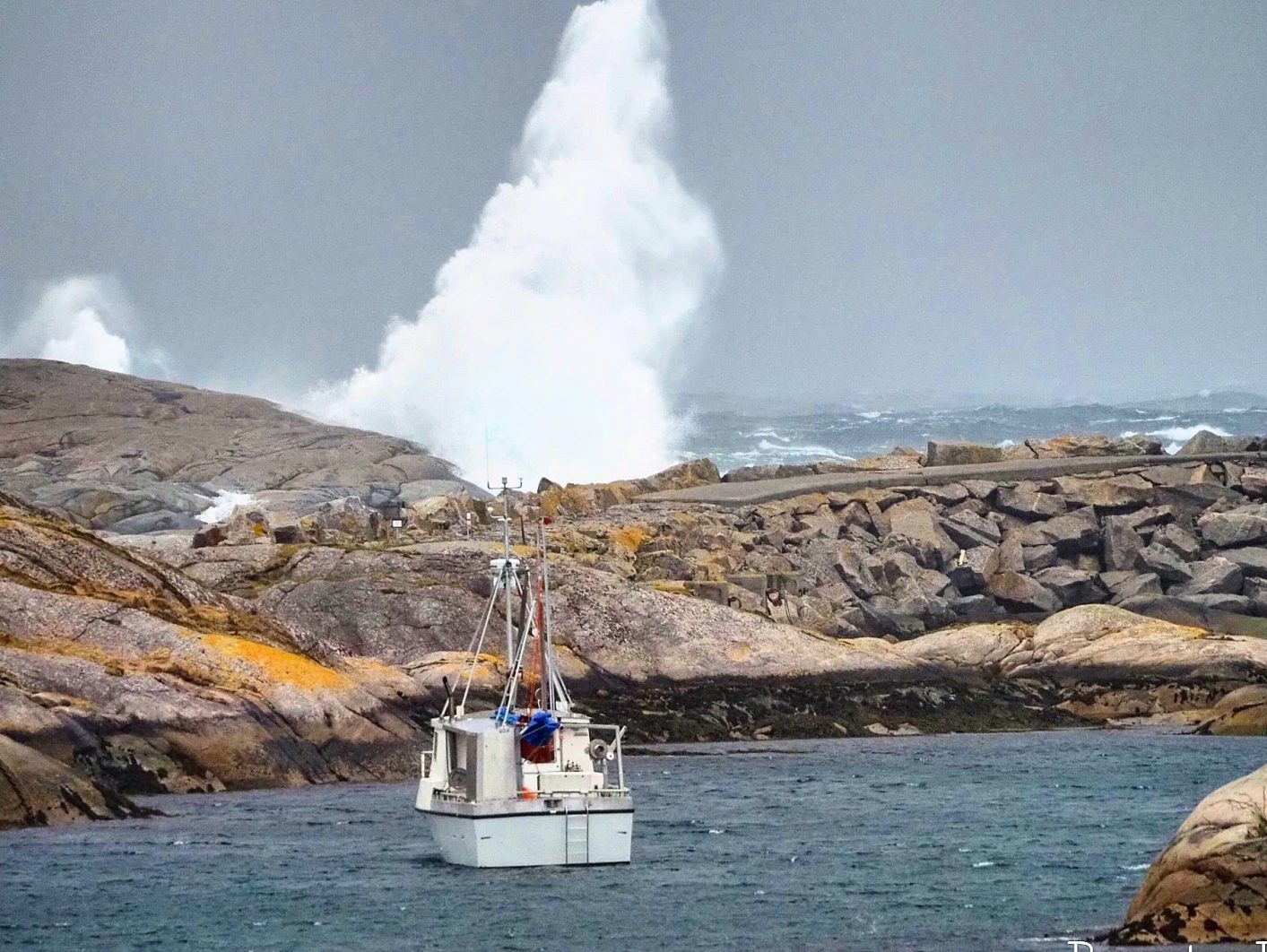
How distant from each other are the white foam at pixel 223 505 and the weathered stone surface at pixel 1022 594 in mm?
33424

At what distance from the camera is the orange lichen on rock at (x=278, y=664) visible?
48594 millimetres

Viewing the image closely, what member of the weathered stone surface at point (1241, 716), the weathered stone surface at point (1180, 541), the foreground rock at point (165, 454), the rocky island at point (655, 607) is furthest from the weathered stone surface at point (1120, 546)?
the foreground rock at point (165, 454)

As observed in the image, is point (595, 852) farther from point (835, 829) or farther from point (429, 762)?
point (835, 829)

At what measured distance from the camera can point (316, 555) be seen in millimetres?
65562

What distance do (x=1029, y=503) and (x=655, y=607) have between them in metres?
26.0

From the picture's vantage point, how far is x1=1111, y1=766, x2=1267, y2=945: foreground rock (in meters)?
24.4

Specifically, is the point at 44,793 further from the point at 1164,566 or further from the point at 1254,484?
the point at 1254,484

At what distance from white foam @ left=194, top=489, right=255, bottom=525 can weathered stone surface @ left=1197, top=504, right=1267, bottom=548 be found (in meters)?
38.7

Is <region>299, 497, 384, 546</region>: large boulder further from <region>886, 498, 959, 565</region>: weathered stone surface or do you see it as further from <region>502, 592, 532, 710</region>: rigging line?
<region>502, 592, 532, 710</region>: rigging line

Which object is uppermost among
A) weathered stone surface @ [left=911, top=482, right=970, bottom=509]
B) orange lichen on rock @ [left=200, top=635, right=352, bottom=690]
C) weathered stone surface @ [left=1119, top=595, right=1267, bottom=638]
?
weathered stone surface @ [left=911, top=482, right=970, bottom=509]

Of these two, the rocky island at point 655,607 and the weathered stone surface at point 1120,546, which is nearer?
the rocky island at point 655,607

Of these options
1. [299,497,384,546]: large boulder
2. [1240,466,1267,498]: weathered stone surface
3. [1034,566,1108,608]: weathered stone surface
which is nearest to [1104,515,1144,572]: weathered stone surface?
[1034,566,1108,608]: weathered stone surface

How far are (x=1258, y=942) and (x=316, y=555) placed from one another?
44.7 metres

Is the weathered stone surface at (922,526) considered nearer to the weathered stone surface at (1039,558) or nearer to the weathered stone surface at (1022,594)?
the weathered stone surface at (1039,558)
